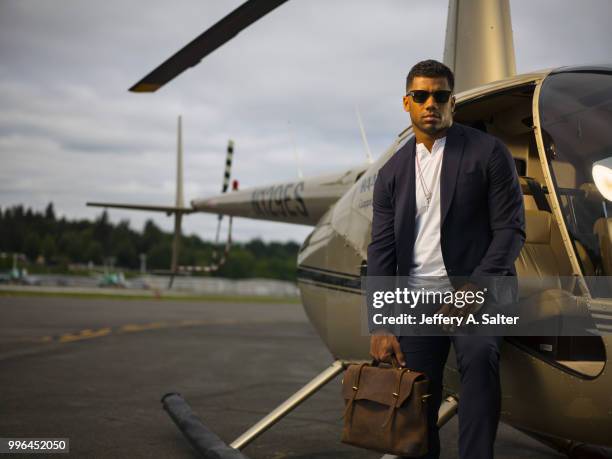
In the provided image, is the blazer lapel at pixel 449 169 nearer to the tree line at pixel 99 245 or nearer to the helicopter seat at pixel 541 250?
the helicopter seat at pixel 541 250

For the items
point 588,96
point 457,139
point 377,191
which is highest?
point 588,96

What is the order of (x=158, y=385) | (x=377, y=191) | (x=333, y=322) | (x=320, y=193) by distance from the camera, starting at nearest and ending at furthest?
(x=377, y=191) < (x=333, y=322) < (x=158, y=385) < (x=320, y=193)

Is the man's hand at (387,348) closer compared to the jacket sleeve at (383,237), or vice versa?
the man's hand at (387,348)

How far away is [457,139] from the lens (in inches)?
101

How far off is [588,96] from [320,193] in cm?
477

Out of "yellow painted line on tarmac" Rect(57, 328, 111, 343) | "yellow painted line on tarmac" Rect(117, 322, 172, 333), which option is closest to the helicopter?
"yellow painted line on tarmac" Rect(57, 328, 111, 343)

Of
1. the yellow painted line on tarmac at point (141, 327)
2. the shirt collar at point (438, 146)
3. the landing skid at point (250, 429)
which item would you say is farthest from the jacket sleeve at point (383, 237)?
the yellow painted line on tarmac at point (141, 327)

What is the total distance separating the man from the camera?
93.3 inches

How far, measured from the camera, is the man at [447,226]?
2369mm

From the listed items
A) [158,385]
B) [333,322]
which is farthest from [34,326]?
[333,322]

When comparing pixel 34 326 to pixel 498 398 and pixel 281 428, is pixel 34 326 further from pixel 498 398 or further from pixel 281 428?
pixel 498 398

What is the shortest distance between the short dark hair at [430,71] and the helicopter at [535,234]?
513mm

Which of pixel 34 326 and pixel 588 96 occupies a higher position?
pixel 588 96

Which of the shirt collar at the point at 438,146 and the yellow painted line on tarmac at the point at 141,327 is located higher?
the shirt collar at the point at 438,146
